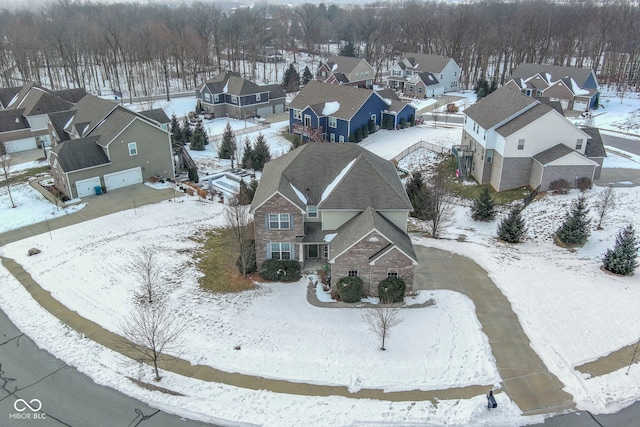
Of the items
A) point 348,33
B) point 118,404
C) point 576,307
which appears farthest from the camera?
point 348,33

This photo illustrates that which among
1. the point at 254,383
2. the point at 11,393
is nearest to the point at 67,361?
the point at 11,393

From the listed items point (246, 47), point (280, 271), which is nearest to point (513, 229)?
point (280, 271)

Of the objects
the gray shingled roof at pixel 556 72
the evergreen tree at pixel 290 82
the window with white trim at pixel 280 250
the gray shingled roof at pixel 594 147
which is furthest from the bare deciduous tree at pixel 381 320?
the evergreen tree at pixel 290 82

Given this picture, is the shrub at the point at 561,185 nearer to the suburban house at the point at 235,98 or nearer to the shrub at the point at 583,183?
the shrub at the point at 583,183

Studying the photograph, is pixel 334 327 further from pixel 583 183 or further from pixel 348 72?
pixel 348 72

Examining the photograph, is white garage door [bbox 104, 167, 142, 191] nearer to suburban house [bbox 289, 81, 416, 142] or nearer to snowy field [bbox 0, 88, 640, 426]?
snowy field [bbox 0, 88, 640, 426]

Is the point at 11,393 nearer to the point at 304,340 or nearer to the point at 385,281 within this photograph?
the point at 304,340

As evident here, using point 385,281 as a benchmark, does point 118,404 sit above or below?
below

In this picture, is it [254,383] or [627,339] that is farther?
[627,339]
